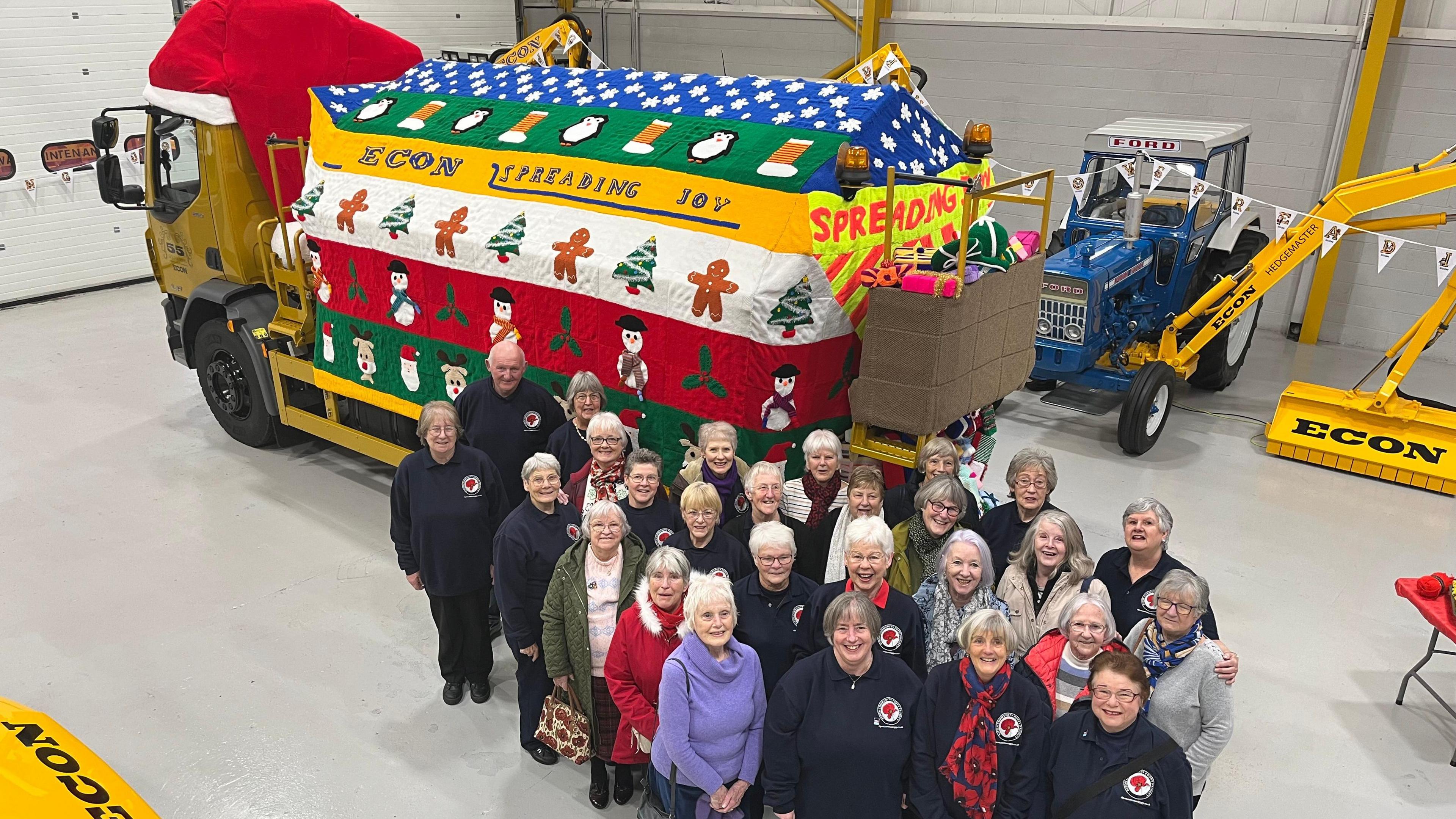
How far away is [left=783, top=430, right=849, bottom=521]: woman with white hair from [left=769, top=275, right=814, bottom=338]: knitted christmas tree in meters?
0.72

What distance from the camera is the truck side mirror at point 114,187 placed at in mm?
7516

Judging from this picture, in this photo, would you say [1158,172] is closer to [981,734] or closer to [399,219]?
[399,219]

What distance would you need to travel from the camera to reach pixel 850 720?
322cm

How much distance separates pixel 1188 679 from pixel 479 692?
319 cm

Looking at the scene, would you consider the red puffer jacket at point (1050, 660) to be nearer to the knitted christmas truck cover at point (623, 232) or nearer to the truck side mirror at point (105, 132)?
the knitted christmas truck cover at point (623, 232)

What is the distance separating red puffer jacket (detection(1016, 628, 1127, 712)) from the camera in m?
3.42

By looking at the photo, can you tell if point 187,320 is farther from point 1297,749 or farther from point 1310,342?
point 1310,342

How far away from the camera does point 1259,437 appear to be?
845cm

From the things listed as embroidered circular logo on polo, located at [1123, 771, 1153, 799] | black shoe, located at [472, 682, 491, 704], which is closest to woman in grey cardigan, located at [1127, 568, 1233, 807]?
embroidered circular logo on polo, located at [1123, 771, 1153, 799]

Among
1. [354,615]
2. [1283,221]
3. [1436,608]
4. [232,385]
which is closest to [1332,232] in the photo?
[1283,221]

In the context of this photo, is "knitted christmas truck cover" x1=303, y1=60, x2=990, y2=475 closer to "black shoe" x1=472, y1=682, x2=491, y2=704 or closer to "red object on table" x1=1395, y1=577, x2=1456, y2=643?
"black shoe" x1=472, y1=682, x2=491, y2=704

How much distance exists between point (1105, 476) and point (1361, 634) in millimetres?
2269

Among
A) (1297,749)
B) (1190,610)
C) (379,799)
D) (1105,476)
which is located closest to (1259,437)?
(1105,476)

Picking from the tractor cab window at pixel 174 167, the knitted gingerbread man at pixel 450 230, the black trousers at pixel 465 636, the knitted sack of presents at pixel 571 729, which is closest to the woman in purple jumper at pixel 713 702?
the knitted sack of presents at pixel 571 729
